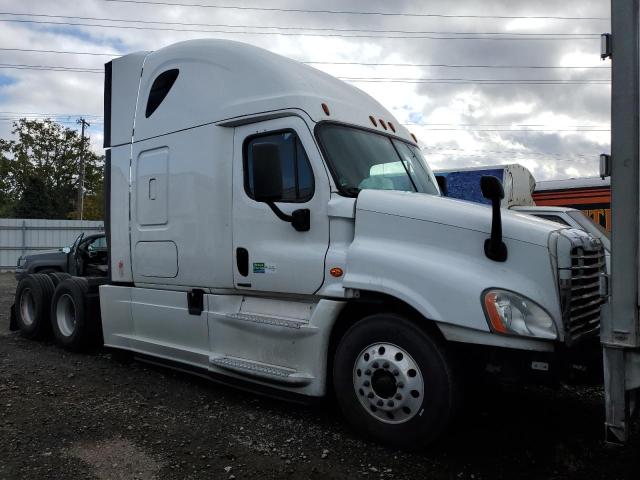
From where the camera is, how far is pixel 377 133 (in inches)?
193

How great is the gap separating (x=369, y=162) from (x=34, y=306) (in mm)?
5455

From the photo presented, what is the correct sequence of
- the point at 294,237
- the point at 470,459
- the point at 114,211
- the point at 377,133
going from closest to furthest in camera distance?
the point at 470,459 → the point at 294,237 → the point at 377,133 → the point at 114,211

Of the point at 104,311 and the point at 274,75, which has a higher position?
the point at 274,75

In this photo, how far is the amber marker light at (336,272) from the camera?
13.1ft

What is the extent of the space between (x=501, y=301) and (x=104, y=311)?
179 inches

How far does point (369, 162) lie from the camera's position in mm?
4480

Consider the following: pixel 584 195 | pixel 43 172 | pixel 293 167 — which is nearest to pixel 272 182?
pixel 293 167

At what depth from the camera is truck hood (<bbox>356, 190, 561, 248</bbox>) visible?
3.43 metres

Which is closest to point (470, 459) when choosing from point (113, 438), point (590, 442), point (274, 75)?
point (590, 442)

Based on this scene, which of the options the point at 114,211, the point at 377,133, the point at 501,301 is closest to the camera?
the point at 501,301

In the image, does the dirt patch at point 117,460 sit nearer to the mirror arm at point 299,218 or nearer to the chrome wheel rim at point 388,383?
the chrome wheel rim at point 388,383

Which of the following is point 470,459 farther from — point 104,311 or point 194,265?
point 104,311

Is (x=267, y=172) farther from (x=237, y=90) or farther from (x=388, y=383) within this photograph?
(x=388, y=383)

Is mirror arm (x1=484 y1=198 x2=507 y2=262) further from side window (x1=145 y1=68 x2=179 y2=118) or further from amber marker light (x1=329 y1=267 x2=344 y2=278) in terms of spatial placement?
side window (x1=145 y1=68 x2=179 y2=118)
